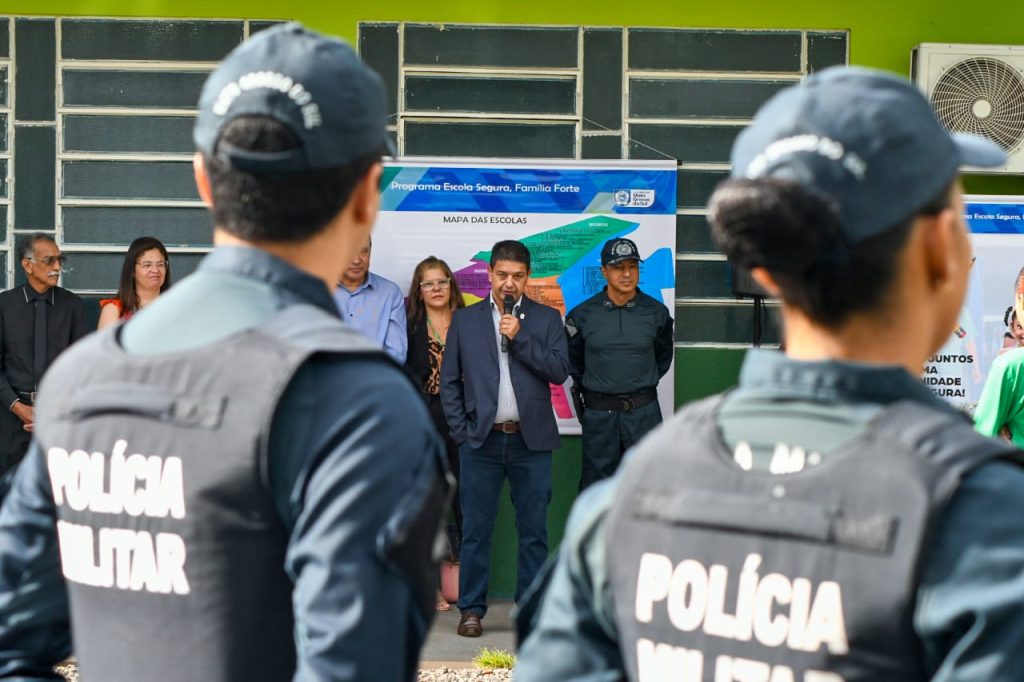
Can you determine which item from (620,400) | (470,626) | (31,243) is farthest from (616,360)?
(31,243)

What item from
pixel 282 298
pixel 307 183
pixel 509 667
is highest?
pixel 307 183

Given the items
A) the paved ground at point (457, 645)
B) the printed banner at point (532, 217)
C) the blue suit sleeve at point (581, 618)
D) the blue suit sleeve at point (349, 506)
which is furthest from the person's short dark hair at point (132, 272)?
the blue suit sleeve at point (581, 618)

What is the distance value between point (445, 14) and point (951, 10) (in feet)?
10.0

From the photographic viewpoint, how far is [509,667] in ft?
21.1

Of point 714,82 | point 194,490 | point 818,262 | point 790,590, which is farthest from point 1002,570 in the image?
point 714,82

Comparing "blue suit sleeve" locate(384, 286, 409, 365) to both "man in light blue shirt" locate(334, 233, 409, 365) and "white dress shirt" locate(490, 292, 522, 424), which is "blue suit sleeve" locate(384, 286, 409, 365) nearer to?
"man in light blue shirt" locate(334, 233, 409, 365)

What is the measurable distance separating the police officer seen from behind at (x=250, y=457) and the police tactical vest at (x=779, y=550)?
0.28 meters

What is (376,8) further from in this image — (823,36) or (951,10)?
(951,10)

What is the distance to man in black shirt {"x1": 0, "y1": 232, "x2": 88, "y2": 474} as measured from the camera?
7480mm

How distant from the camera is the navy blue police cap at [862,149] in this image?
1.45m

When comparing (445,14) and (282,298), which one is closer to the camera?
(282,298)

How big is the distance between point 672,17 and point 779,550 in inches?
271

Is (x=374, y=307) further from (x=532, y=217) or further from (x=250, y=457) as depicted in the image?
(x=250, y=457)

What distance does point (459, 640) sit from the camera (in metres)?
6.87
